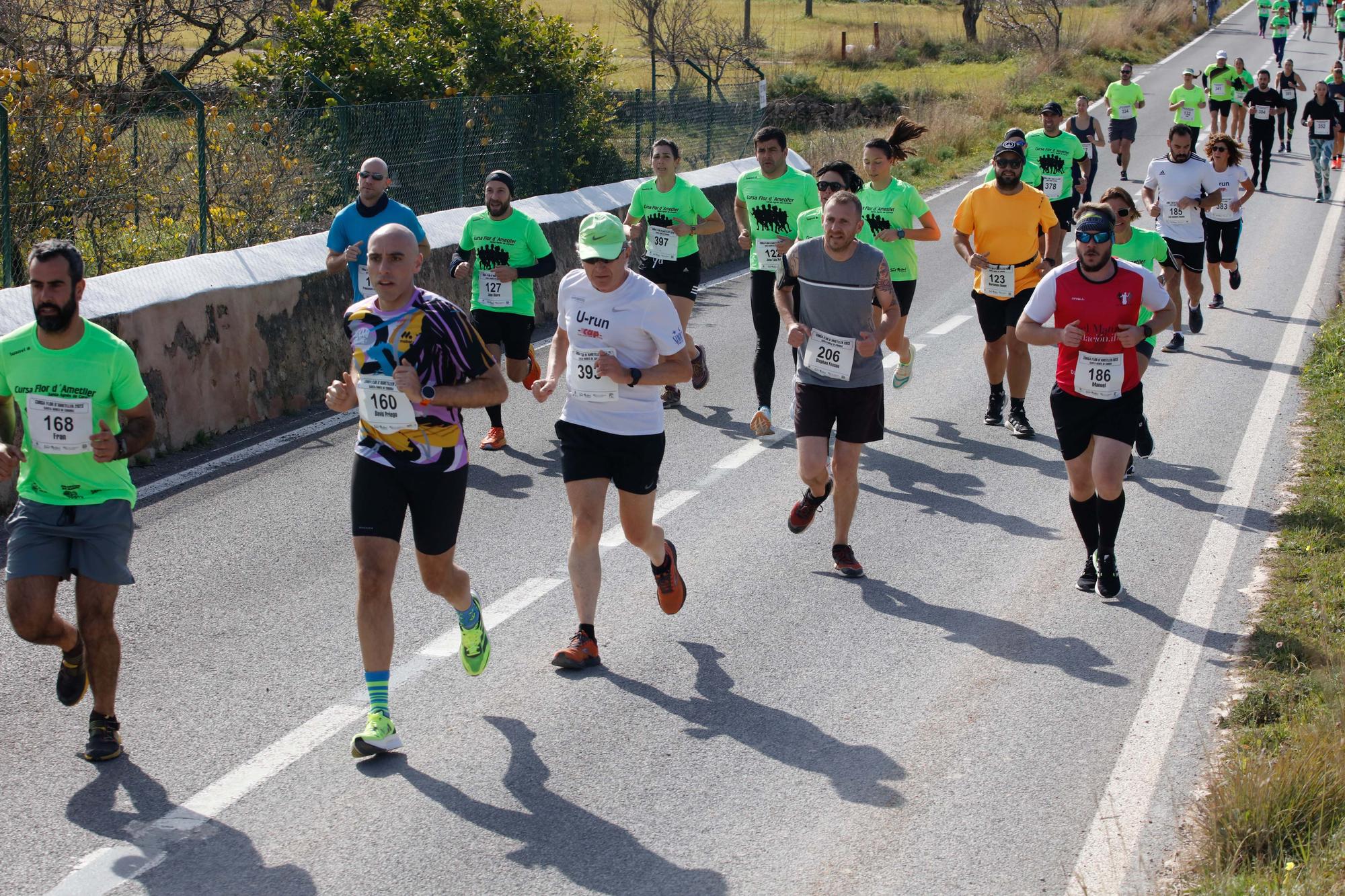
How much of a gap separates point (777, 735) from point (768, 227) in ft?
18.0

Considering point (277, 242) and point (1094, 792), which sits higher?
point (277, 242)

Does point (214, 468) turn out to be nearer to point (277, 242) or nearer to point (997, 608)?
point (277, 242)

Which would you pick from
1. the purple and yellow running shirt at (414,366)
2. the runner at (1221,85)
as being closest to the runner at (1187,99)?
the runner at (1221,85)

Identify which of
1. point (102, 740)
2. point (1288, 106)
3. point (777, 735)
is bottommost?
point (777, 735)

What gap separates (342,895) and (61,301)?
2.34m

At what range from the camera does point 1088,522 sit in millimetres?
7566

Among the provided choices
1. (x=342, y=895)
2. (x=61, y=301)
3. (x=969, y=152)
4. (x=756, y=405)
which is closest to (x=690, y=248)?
(x=756, y=405)

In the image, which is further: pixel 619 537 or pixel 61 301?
pixel 619 537

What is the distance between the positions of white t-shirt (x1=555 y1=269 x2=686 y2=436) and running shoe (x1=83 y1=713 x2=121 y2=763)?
2.18 meters

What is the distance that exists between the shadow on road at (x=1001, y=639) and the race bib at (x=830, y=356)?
3.63 ft

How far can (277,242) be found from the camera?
11.4 meters

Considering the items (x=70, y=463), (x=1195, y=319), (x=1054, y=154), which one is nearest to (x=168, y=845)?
(x=70, y=463)

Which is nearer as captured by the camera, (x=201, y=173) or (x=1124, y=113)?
(x=201, y=173)

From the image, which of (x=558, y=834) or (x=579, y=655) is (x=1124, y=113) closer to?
(x=579, y=655)
